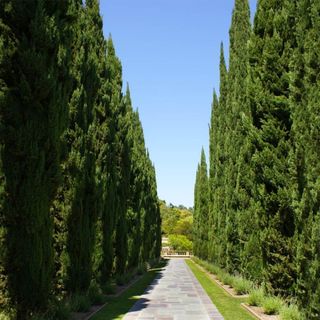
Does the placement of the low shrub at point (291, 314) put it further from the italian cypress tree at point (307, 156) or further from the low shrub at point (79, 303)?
the low shrub at point (79, 303)

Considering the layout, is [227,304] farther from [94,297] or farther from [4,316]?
[4,316]

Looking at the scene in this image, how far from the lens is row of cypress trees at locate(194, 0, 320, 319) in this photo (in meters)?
8.68

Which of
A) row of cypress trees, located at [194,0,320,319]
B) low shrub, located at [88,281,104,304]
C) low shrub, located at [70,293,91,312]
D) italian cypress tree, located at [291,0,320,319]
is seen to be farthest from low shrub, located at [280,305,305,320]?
low shrub, located at [88,281,104,304]

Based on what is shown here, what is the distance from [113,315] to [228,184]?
1157 centimetres

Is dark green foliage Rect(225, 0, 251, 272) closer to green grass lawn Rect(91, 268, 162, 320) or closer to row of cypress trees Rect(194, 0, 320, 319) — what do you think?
row of cypress trees Rect(194, 0, 320, 319)

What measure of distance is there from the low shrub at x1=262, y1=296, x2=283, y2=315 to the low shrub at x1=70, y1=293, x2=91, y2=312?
493 cm

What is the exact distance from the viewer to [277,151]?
13.4m

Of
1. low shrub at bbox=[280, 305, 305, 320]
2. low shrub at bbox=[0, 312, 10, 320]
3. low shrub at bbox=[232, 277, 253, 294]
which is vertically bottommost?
low shrub at bbox=[0, 312, 10, 320]

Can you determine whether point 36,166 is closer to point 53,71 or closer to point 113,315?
point 53,71

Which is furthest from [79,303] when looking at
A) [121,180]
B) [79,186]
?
[121,180]

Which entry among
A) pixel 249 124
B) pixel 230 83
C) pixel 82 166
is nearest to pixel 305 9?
pixel 249 124

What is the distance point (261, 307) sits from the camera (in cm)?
1306

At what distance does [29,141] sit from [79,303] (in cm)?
527

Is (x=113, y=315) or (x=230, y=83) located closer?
(x=113, y=315)
